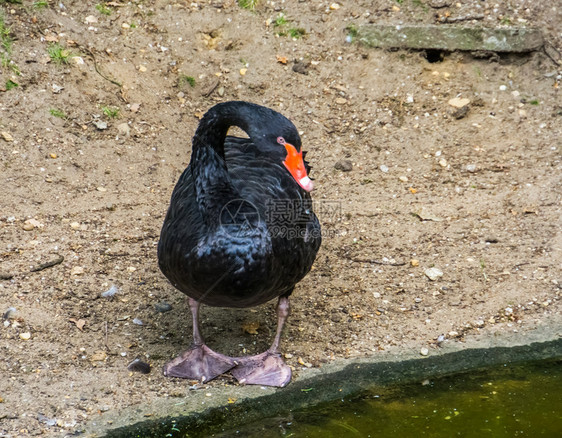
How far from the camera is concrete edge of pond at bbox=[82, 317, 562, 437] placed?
395 centimetres

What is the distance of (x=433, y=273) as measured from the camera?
541cm

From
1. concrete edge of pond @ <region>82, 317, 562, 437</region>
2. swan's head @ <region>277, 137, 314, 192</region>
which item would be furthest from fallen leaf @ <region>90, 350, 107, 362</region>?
swan's head @ <region>277, 137, 314, 192</region>

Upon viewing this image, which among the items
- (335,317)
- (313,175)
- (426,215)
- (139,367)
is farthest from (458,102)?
(139,367)

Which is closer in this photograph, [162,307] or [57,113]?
[162,307]

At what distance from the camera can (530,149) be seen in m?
6.61

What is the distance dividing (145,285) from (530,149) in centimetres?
369

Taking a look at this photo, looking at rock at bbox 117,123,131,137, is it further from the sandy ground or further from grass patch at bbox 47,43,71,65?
grass patch at bbox 47,43,71,65

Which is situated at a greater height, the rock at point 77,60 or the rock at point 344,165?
the rock at point 77,60

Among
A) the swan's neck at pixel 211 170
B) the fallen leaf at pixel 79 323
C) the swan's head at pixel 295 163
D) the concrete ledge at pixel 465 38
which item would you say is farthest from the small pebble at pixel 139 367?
the concrete ledge at pixel 465 38

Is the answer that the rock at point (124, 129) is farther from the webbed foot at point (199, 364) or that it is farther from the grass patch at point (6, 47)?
the webbed foot at point (199, 364)

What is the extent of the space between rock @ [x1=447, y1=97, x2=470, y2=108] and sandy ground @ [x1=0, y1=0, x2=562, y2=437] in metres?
0.05

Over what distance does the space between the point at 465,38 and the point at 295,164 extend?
3.99 m

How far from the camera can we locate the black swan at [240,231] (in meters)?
3.88

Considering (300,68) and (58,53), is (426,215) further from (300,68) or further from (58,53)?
(58,53)
